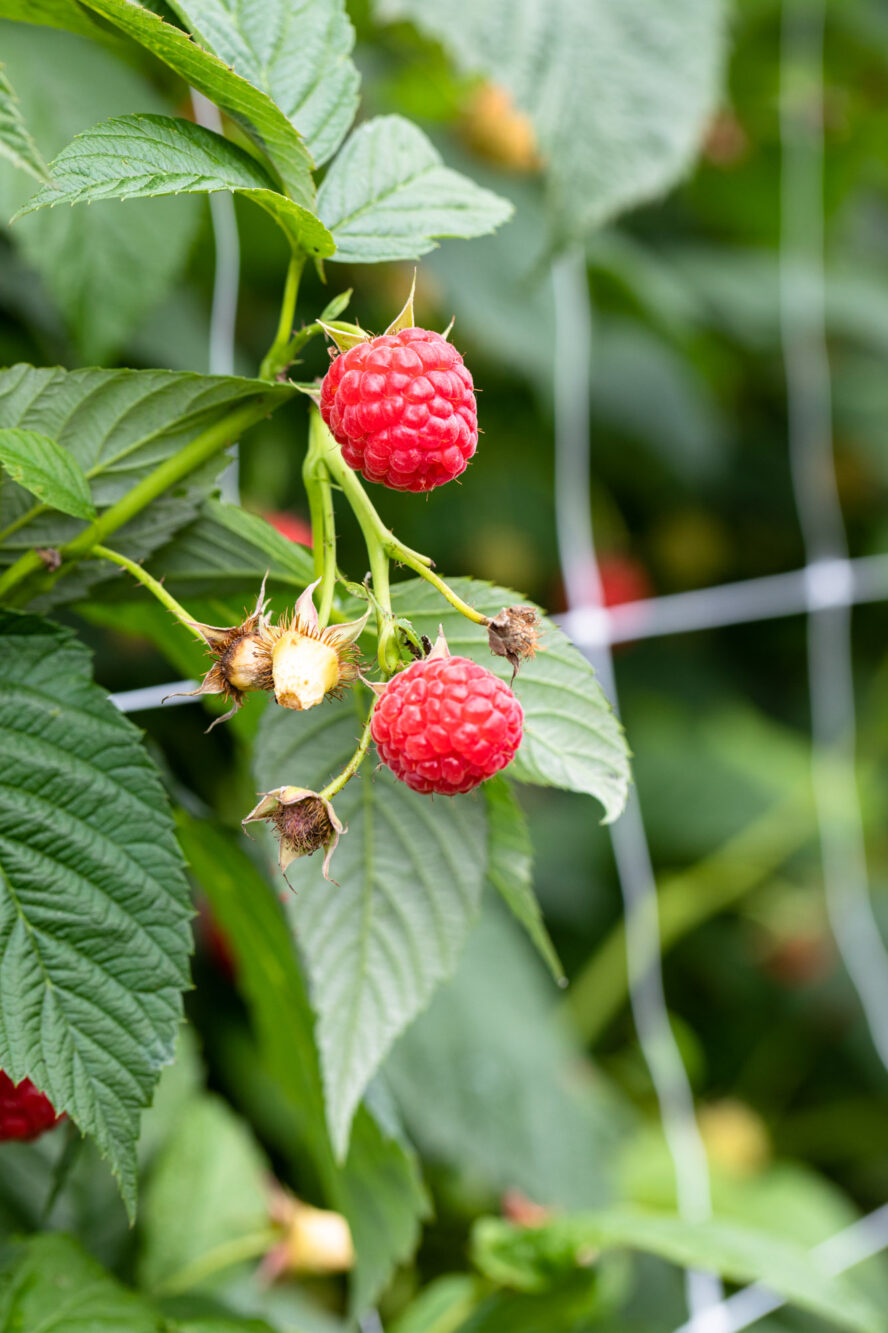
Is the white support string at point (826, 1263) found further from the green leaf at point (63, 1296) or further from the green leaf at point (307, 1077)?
the green leaf at point (63, 1296)

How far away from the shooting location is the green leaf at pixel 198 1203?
618mm

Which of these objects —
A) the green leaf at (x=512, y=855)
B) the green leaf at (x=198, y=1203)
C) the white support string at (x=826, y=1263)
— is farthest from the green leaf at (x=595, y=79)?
the white support string at (x=826, y=1263)

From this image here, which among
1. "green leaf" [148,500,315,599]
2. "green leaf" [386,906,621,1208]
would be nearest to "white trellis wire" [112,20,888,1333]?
"green leaf" [386,906,621,1208]

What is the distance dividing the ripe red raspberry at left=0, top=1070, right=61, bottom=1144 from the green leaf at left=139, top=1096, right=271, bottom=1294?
207 millimetres

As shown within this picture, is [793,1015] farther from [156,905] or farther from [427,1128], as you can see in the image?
[156,905]

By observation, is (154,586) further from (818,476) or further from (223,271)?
(818,476)

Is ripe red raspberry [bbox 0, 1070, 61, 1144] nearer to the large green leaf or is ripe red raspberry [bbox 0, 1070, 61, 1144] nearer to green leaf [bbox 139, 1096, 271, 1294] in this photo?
green leaf [bbox 139, 1096, 271, 1294]

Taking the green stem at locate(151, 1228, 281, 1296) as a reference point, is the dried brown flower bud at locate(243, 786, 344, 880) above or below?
above

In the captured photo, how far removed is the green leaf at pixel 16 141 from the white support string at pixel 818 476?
3.62 feet

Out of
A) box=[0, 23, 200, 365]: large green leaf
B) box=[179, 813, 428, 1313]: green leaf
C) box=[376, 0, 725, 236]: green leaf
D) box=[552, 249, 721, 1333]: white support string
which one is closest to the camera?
box=[179, 813, 428, 1313]: green leaf

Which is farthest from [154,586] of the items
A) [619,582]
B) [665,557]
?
[665,557]

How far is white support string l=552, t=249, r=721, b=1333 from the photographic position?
109cm

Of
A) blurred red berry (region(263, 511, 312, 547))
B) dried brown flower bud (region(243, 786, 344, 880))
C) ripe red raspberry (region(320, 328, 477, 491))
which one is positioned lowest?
blurred red berry (region(263, 511, 312, 547))

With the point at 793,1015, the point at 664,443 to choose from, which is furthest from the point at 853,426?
the point at 793,1015
